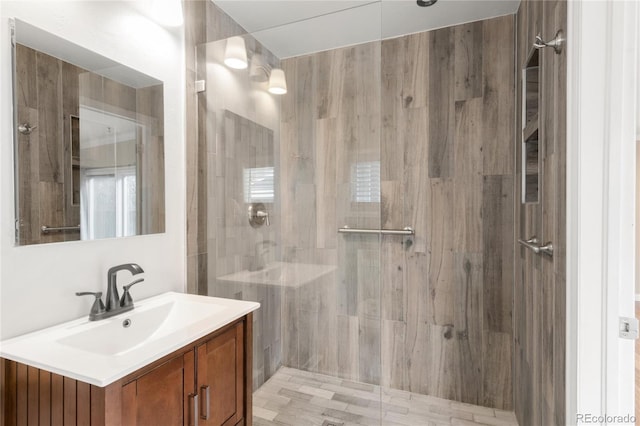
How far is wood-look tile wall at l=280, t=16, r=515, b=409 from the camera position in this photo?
1.71 meters

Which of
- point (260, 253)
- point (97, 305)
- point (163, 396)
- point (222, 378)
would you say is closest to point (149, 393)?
point (163, 396)

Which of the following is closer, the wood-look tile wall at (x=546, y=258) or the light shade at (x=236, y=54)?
the wood-look tile wall at (x=546, y=258)

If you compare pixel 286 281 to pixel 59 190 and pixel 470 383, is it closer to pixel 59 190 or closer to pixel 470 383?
pixel 59 190

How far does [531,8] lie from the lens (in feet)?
5.28

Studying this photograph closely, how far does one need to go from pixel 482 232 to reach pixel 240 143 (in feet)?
5.32

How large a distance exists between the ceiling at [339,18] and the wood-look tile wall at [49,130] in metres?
0.89

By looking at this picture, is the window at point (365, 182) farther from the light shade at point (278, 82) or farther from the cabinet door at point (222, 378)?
the cabinet door at point (222, 378)

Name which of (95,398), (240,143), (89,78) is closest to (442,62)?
(240,143)

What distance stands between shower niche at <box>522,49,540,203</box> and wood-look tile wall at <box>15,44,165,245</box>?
2001 mm

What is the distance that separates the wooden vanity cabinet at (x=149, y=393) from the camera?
0.86 meters

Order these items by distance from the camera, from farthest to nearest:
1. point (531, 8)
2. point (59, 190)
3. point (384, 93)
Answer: point (384, 93), point (531, 8), point (59, 190)

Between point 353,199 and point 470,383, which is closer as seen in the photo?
point 353,199

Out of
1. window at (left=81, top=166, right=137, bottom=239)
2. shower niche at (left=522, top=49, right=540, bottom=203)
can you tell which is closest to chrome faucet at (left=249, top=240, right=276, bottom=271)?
window at (left=81, top=166, right=137, bottom=239)

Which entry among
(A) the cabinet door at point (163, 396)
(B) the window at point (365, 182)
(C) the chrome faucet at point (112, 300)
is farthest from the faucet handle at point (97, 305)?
(B) the window at point (365, 182)
